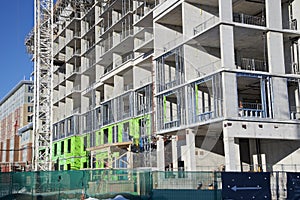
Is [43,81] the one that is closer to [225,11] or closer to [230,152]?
[225,11]

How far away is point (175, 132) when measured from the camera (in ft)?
107

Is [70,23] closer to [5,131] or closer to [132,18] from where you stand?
[132,18]

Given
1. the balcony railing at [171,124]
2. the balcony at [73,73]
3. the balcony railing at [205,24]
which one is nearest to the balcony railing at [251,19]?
the balcony railing at [205,24]

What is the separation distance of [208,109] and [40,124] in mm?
29516

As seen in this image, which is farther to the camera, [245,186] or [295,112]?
[295,112]

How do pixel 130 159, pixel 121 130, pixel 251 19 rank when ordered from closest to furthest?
1. pixel 251 19
2. pixel 130 159
3. pixel 121 130

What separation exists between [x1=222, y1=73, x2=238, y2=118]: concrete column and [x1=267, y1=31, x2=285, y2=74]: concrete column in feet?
11.4

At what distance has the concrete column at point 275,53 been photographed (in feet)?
95.1

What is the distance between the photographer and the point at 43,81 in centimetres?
5662

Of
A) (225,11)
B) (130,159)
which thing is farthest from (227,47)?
(130,159)

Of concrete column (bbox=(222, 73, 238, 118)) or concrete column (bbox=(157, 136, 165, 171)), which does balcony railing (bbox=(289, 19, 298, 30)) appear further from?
concrete column (bbox=(157, 136, 165, 171))

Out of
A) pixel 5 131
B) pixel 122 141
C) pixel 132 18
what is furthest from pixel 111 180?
pixel 5 131

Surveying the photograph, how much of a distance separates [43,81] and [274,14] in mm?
35625

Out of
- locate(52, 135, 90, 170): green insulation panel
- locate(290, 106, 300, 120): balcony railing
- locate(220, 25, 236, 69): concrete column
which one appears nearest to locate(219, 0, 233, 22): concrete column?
locate(220, 25, 236, 69): concrete column
